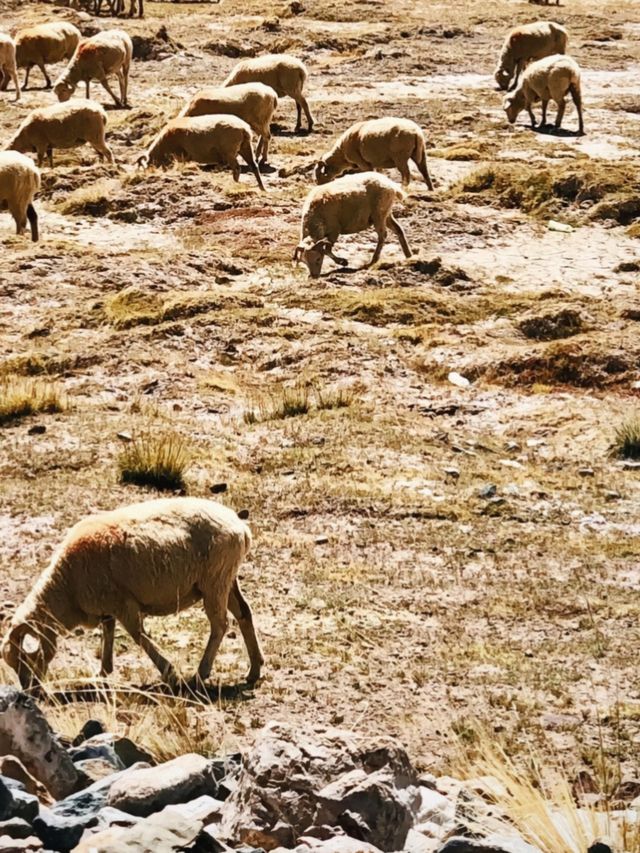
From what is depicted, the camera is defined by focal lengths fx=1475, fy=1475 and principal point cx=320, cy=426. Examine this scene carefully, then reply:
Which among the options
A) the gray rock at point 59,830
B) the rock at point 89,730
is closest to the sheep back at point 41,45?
the rock at point 89,730

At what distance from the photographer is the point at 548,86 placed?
2994 centimetres

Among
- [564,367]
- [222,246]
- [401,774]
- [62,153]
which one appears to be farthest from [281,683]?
[62,153]

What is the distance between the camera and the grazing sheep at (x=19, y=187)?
66.8ft

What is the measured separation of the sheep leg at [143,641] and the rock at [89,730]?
1.07 metres

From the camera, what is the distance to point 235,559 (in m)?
8.45

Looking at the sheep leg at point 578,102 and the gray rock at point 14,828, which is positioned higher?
the gray rock at point 14,828

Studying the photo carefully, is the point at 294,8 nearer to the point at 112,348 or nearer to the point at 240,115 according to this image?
the point at 240,115

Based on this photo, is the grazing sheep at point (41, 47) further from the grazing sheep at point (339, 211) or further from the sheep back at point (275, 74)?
the grazing sheep at point (339, 211)

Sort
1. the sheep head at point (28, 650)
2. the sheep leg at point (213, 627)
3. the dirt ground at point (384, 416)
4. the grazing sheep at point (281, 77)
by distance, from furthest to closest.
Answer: the grazing sheep at point (281, 77) → the dirt ground at point (384, 416) → the sheep leg at point (213, 627) → the sheep head at point (28, 650)

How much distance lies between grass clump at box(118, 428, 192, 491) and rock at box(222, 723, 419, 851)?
6.19 m

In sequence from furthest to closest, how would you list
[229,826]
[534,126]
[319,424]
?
[534,126]
[319,424]
[229,826]

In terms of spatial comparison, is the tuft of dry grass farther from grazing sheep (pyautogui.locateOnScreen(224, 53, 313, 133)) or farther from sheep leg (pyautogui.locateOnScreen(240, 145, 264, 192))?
grazing sheep (pyautogui.locateOnScreen(224, 53, 313, 133))

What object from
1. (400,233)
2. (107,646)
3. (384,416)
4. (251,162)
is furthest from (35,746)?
(251,162)

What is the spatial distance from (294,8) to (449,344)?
32.1 meters
